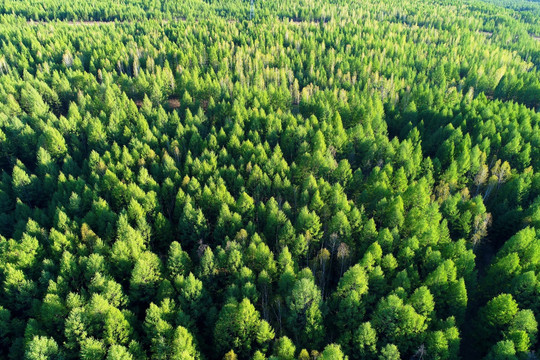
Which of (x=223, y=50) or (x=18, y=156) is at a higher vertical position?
(x=223, y=50)

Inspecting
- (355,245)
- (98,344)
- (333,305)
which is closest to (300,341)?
(333,305)

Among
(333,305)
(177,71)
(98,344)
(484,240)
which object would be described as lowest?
(484,240)

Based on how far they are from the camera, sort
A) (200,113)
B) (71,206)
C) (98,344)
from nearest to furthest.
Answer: (98,344) → (71,206) → (200,113)

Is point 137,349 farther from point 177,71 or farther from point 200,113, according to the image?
point 177,71

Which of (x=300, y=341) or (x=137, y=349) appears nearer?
(x=137, y=349)

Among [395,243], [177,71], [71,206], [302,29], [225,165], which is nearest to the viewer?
[395,243]

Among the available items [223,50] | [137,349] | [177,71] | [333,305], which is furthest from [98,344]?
[223,50]

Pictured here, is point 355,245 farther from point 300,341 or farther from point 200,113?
point 200,113
